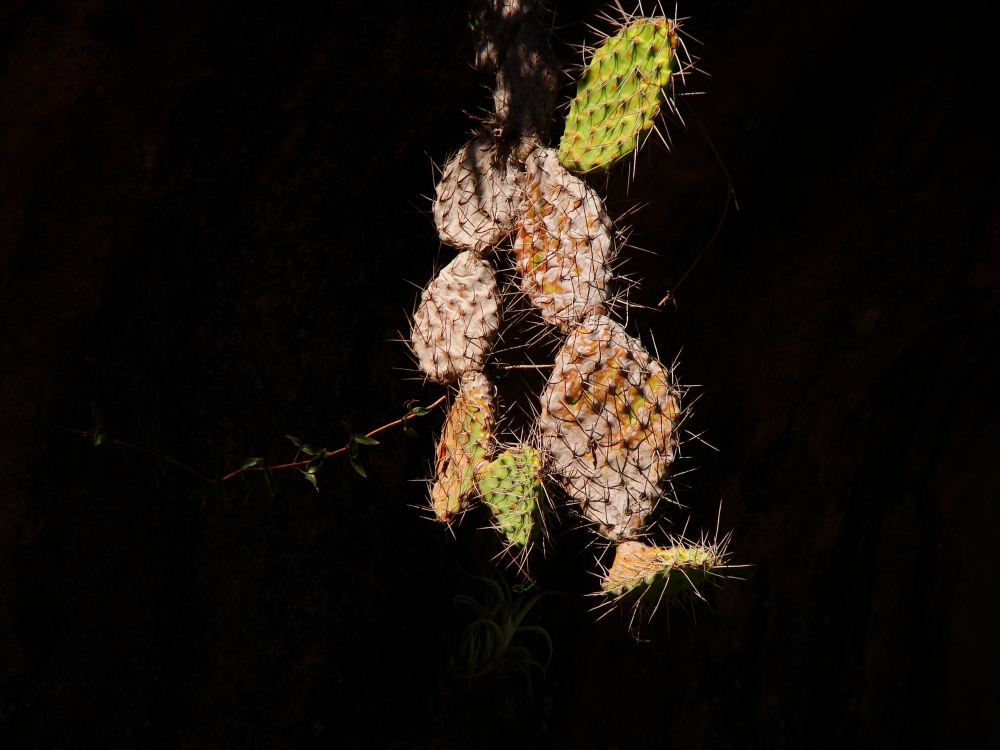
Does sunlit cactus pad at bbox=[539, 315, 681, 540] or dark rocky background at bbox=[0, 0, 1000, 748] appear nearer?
sunlit cactus pad at bbox=[539, 315, 681, 540]

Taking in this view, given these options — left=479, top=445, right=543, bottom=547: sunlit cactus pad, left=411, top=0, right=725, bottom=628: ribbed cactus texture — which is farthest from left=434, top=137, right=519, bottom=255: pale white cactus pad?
left=479, top=445, right=543, bottom=547: sunlit cactus pad

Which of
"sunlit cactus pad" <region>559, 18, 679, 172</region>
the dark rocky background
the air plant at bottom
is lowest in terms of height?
the air plant at bottom

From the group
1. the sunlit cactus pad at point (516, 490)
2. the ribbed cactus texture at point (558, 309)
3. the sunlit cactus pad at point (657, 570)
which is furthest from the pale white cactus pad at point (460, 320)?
the sunlit cactus pad at point (657, 570)

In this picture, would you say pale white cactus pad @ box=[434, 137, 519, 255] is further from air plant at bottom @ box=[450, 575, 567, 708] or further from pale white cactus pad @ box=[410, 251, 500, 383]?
air plant at bottom @ box=[450, 575, 567, 708]

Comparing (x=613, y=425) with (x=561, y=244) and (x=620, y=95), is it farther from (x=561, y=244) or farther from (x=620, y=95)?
(x=620, y=95)

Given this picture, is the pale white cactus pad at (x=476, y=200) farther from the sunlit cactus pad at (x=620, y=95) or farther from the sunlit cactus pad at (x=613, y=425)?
the sunlit cactus pad at (x=613, y=425)

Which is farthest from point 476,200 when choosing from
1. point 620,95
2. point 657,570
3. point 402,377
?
point 657,570

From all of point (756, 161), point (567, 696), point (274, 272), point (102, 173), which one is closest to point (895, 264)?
Answer: point (756, 161)

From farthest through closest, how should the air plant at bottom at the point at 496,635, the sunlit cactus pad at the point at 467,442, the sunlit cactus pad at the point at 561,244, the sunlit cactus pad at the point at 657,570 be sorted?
the air plant at bottom at the point at 496,635 → the sunlit cactus pad at the point at 467,442 → the sunlit cactus pad at the point at 561,244 → the sunlit cactus pad at the point at 657,570
